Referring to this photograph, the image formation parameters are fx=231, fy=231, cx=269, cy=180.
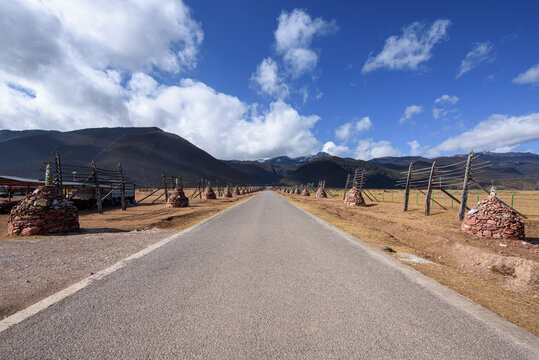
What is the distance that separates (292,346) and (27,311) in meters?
2.81

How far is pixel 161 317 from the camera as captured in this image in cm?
236

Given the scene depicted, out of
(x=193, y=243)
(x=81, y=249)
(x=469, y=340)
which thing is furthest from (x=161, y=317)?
(x=81, y=249)

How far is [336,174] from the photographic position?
155m

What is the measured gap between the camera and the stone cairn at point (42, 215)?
7.38 meters

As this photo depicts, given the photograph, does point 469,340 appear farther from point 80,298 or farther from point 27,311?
point 27,311

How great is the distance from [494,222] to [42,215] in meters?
14.5

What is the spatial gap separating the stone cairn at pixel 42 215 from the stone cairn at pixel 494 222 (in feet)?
45.1

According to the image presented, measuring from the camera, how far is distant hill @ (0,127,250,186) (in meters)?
93.8

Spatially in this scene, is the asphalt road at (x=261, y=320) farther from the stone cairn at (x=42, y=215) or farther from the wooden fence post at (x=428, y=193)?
the wooden fence post at (x=428, y=193)

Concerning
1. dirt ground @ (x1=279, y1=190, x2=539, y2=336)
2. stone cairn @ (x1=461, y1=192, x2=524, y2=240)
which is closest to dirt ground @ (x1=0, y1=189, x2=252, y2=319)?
dirt ground @ (x1=279, y1=190, x2=539, y2=336)

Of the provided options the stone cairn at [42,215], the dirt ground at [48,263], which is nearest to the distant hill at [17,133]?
the stone cairn at [42,215]

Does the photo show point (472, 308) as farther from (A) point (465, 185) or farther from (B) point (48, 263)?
(A) point (465, 185)

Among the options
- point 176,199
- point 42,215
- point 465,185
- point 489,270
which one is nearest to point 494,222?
point 489,270

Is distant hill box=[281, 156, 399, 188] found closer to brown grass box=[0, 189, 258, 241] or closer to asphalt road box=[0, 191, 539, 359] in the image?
brown grass box=[0, 189, 258, 241]
